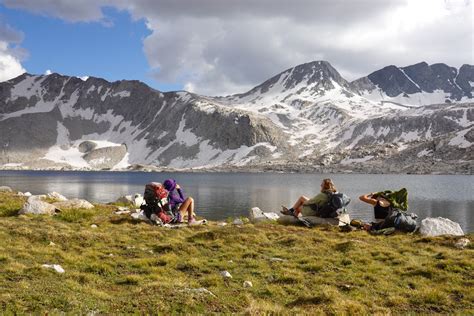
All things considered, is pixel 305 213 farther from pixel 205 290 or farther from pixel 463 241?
pixel 205 290

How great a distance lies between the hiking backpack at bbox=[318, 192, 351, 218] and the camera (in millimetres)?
24578

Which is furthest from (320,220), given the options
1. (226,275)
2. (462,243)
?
(226,275)

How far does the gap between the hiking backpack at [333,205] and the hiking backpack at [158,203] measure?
882 centimetres

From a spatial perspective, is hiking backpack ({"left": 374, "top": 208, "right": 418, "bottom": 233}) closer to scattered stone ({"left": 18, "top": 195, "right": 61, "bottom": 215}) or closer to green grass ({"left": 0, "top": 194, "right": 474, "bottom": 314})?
green grass ({"left": 0, "top": 194, "right": 474, "bottom": 314})

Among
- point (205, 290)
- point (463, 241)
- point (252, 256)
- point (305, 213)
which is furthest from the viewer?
point (305, 213)

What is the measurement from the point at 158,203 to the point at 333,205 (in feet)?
33.8

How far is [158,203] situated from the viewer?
23.8 m

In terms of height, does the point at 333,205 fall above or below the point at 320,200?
below

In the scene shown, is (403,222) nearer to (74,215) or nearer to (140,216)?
(140,216)

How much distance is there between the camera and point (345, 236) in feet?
69.4

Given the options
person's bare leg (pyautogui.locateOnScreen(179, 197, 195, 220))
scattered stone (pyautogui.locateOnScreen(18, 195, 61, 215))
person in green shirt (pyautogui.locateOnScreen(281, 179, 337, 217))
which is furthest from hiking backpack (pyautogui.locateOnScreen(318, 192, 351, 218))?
scattered stone (pyautogui.locateOnScreen(18, 195, 61, 215))

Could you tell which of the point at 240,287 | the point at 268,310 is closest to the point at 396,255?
the point at 240,287

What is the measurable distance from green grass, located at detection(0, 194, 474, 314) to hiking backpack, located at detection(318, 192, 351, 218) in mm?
3174

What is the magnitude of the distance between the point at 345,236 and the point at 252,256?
23.4 feet
